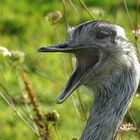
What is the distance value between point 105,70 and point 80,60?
11 cm

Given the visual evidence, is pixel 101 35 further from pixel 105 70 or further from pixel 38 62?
pixel 38 62

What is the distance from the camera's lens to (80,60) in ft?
10.5

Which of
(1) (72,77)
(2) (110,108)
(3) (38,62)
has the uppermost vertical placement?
(1) (72,77)

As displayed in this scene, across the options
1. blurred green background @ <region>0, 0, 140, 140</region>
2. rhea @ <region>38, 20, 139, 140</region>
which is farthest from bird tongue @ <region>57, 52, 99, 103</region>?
blurred green background @ <region>0, 0, 140, 140</region>

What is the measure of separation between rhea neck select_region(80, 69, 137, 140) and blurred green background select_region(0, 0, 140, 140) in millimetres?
1047

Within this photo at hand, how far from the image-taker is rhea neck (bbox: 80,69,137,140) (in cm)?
317

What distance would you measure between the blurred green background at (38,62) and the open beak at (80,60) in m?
1.06

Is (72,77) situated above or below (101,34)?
below

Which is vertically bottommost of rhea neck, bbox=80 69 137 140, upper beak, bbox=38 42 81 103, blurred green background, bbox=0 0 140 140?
blurred green background, bbox=0 0 140 140

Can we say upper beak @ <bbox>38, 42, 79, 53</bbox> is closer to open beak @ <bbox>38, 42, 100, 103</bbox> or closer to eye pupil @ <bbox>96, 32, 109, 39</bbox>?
open beak @ <bbox>38, 42, 100, 103</bbox>

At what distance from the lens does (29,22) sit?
7.35 m

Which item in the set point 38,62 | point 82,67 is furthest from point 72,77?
point 38,62

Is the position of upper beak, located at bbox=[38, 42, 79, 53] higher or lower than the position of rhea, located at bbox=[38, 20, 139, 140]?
higher

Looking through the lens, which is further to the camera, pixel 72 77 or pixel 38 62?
pixel 38 62
